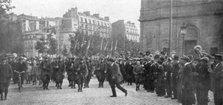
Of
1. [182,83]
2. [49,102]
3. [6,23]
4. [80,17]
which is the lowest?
[49,102]

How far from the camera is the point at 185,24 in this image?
41.5 m

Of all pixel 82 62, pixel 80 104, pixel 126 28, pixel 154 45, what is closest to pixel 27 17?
pixel 126 28

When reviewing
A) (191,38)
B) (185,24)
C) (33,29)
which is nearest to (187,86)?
(185,24)

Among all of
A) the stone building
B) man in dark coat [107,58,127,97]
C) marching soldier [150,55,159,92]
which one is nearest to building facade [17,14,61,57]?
the stone building

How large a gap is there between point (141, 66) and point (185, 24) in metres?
20.9

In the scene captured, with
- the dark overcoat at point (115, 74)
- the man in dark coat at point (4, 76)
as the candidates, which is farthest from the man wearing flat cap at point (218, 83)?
the man in dark coat at point (4, 76)

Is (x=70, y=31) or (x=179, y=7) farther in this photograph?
(x=70, y=31)

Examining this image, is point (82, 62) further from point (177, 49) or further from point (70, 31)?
point (70, 31)

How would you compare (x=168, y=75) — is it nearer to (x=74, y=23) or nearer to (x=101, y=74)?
(x=101, y=74)

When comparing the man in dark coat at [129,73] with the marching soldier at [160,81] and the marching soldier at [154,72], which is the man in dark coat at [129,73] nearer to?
the marching soldier at [154,72]

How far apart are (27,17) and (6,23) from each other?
7355 centimetres

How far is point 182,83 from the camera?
12.1 metres

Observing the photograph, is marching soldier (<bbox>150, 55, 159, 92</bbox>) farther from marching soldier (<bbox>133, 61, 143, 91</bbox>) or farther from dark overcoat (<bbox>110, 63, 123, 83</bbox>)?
dark overcoat (<bbox>110, 63, 123, 83</bbox>)

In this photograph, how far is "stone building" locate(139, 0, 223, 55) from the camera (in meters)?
40.9
